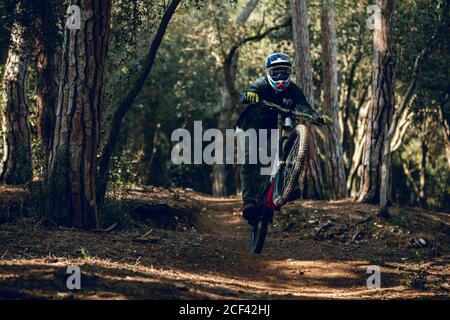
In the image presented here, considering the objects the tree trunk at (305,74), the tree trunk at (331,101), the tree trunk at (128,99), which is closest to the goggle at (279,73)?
the tree trunk at (128,99)

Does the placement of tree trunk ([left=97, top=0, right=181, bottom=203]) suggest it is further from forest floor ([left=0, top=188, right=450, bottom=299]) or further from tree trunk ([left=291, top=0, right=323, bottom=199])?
tree trunk ([left=291, top=0, right=323, bottom=199])

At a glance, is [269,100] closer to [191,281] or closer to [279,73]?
[279,73]

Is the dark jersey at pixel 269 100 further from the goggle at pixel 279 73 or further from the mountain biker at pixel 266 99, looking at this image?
the goggle at pixel 279 73

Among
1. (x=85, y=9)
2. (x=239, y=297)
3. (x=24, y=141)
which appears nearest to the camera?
(x=239, y=297)

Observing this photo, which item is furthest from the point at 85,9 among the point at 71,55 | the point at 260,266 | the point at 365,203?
the point at 365,203

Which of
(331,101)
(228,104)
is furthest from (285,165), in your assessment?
(228,104)

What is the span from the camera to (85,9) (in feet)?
37.4

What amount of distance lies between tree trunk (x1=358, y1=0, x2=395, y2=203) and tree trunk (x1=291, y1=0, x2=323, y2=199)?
164 centimetres

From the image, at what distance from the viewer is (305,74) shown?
18734mm

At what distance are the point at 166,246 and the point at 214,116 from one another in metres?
21.8

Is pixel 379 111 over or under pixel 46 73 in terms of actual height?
under

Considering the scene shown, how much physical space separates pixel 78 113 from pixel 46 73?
329 centimetres

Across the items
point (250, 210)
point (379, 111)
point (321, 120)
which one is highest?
point (379, 111)
